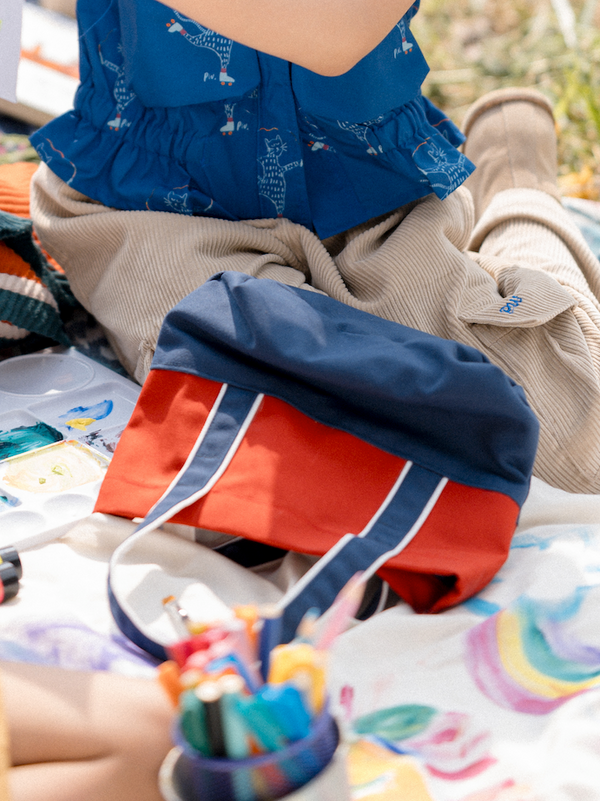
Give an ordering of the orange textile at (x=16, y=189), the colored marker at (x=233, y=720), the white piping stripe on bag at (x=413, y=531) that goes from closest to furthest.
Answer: the colored marker at (x=233, y=720) → the white piping stripe on bag at (x=413, y=531) → the orange textile at (x=16, y=189)

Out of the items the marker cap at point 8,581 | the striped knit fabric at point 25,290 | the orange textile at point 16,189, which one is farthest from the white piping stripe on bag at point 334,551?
the orange textile at point 16,189

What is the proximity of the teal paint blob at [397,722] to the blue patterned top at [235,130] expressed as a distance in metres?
0.59

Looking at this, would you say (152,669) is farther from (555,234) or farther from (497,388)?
(555,234)

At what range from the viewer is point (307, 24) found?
2.19 ft

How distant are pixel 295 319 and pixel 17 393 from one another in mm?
417

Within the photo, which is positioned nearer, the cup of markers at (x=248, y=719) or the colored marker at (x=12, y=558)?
the cup of markers at (x=248, y=719)

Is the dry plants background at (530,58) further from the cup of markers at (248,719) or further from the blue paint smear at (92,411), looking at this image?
the cup of markers at (248,719)

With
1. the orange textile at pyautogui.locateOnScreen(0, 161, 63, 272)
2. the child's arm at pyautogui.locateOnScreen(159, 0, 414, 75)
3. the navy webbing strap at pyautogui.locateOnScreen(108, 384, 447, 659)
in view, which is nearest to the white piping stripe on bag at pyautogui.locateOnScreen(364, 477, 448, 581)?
the navy webbing strap at pyautogui.locateOnScreen(108, 384, 447, 659)

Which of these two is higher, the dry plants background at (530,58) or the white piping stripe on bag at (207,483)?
the dry plants background at (530,58)

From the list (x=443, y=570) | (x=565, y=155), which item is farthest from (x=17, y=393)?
(x=565, y=155)

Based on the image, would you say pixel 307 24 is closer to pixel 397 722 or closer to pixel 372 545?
pixel 372 545

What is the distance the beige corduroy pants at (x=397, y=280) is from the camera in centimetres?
77

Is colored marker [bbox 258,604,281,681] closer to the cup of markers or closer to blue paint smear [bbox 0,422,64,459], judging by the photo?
the cup of markers

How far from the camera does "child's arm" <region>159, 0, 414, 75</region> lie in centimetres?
65
